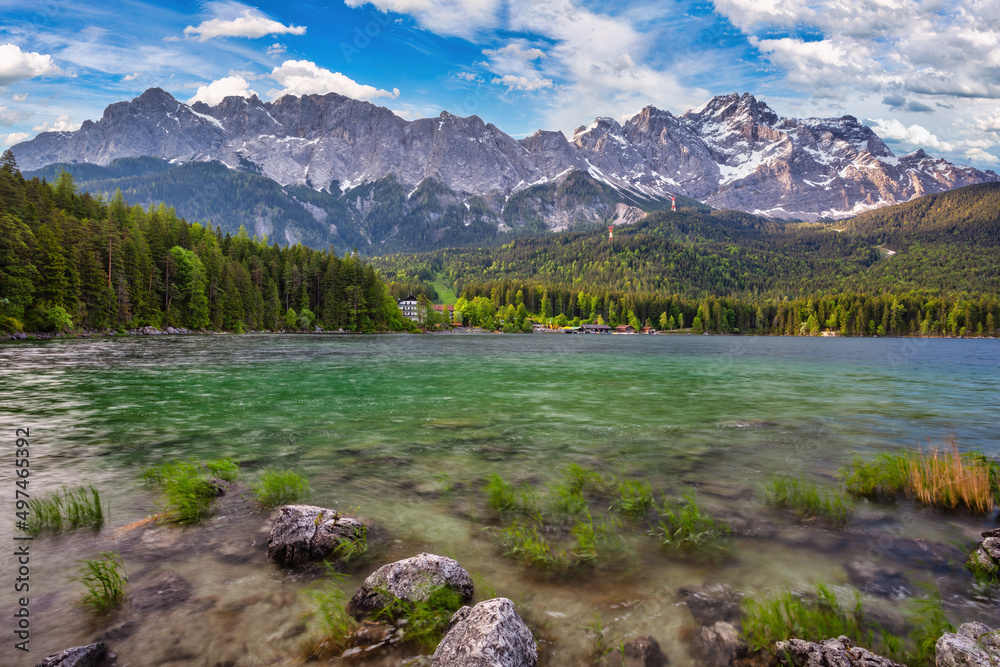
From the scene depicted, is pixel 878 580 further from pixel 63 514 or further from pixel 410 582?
pixel 63 514

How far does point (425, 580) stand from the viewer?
301 inches

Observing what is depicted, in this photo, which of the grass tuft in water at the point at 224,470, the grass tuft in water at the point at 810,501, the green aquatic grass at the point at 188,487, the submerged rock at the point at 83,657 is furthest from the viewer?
the grass tuft in water at the point at 224,470

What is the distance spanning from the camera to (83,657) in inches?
235

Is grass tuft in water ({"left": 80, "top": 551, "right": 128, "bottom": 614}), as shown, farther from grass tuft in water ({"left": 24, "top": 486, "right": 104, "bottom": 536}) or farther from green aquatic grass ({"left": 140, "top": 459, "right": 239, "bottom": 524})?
grass tuft in water ({"left": 24, "top": 486, "right": 104, "bottom": 536})

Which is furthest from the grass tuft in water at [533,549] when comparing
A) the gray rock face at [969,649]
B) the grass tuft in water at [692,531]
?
the gray rock face at [969,649]

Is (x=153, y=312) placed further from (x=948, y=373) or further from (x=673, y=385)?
(x=948, y=373)

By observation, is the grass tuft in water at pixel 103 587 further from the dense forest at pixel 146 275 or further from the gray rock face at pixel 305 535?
the dense forest at pixel 146 275

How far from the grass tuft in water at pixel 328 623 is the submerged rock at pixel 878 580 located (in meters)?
9.18

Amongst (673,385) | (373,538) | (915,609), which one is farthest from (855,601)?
(673,385)

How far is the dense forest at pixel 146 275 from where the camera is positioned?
71.6m

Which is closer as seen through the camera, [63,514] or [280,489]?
[63,514]

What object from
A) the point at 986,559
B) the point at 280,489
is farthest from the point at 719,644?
the point at 280,489

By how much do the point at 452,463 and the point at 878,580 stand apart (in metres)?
11.9

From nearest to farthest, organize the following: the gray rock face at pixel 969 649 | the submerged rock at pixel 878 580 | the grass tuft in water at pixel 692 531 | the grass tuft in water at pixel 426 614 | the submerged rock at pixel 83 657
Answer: the gray rock face at pixel 969 649
the submerged rock at pixel 83 657
the grass tuft in water at pixel 426 614
the submerged rock at pixel 878 580
the grass tuft in water at pixel 692 531
